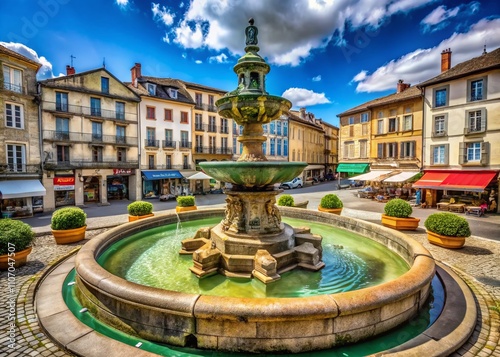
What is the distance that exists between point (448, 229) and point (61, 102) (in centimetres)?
2892

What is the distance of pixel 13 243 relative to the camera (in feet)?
21.2

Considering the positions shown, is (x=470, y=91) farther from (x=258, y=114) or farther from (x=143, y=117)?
(x=143, y=117)

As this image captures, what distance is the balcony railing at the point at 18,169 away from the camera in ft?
60.0

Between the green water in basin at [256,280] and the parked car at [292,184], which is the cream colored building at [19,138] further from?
the parked car at [292,184]

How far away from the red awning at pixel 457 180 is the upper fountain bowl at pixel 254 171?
1860 cm

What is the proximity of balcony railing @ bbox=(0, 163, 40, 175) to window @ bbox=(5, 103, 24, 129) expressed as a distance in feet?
10.1

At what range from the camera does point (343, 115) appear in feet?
111

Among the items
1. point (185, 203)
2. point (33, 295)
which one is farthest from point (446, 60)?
point (33, 295)

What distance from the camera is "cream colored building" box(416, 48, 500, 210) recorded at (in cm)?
1858

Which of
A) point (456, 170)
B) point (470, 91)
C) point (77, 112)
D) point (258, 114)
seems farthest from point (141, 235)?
point (470, 91)

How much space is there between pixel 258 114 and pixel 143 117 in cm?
2473

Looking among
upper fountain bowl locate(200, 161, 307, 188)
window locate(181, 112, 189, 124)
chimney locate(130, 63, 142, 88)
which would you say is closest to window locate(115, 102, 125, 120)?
chimney locate(130, 63, 142, 88)

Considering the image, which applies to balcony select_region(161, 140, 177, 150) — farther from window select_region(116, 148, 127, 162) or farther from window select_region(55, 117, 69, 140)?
window select_region(55, 117, 69, 140)

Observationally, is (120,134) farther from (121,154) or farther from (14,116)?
(14,116)
